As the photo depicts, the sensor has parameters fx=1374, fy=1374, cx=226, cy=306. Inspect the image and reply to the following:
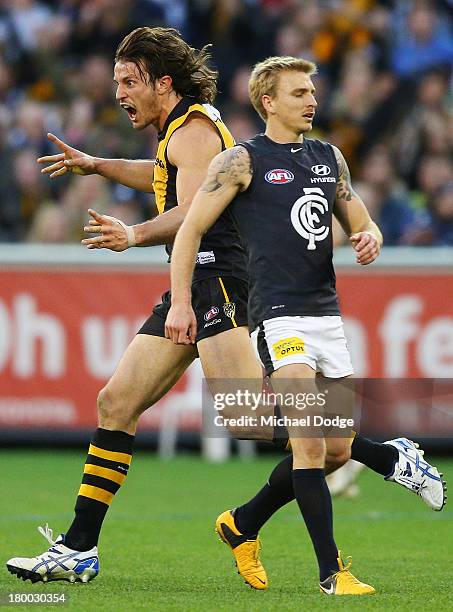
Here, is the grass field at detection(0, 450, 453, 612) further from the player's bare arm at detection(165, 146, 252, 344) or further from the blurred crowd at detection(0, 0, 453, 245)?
the blurred crowd at detection(0, 0, 453, 245)

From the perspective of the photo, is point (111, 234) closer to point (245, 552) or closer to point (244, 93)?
point (245, 552)

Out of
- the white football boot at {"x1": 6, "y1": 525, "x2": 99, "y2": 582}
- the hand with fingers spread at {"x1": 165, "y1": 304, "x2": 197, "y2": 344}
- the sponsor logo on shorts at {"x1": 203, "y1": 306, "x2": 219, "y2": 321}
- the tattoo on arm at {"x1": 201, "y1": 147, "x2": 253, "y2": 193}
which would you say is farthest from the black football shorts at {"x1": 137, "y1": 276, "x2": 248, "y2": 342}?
the white football boot at {"x1": 6, "y1": 525, "x2": 99, "y2": 582}

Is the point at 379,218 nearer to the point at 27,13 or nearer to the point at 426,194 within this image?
the point at 426,194

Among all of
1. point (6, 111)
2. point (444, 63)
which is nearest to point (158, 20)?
point (6, 111)

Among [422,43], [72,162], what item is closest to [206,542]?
[72,162]

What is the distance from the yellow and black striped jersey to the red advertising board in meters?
6.56

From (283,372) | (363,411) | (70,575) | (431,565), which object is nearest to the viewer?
(283,372)

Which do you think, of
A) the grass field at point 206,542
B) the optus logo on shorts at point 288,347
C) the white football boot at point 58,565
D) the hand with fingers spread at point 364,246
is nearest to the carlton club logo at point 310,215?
the hand with fingers spread at point 364,246

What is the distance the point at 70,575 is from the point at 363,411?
Answer: 5.68 m

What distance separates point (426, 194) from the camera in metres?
14.3

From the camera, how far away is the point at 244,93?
1503 cm

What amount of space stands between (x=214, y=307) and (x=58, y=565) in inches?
54.9

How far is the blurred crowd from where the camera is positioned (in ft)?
47.2
